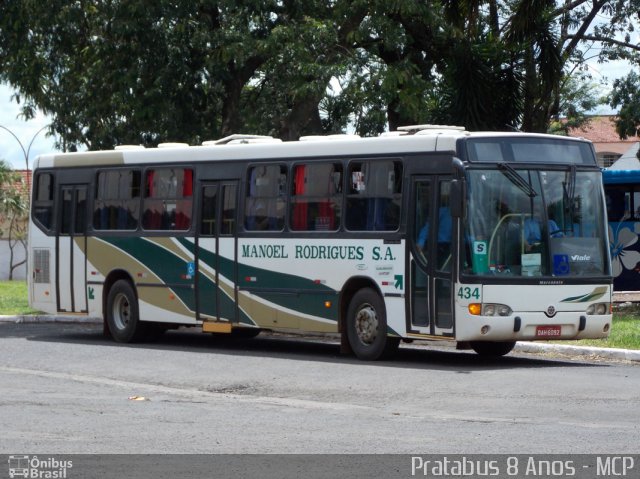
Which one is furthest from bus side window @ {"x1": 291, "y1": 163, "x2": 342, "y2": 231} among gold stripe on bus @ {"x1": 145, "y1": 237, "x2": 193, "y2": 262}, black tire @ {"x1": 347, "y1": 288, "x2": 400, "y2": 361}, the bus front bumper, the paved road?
the bus front bumper

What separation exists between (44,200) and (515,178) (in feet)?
31.7

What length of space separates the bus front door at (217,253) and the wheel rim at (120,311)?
1.95 metres

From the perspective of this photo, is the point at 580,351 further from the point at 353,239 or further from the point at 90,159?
the point at 90,159

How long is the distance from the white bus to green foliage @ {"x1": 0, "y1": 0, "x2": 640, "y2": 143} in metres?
4.15

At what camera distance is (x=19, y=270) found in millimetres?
82438

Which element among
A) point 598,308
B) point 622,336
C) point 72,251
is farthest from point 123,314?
point 598,308

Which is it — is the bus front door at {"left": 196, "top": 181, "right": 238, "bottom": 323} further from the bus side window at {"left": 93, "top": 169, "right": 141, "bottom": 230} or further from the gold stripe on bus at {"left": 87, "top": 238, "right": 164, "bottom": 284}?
the bus side window at {"left": 93, "top": 169, "right": 141, "bottom": 230}

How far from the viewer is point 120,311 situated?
22016mm

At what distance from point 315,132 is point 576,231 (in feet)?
42.0

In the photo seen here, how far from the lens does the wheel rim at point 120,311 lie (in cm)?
2192

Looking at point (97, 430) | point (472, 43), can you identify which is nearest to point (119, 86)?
point (472, 43)

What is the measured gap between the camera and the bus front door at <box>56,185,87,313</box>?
22.7 meters

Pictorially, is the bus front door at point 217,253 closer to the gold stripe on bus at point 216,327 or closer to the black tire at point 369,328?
the gold stripe on bus at point 216,327

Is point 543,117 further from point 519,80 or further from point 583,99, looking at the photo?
point 583,99
